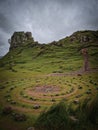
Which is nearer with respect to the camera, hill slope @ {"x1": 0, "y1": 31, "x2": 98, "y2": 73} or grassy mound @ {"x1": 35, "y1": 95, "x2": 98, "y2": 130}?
grassy mound @ {"x1": 35, "y1": 95, "x2": 98, "y2": 130}

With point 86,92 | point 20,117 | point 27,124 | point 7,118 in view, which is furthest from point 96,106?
point 86,92

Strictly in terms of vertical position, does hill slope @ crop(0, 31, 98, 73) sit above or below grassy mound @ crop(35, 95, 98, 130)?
above

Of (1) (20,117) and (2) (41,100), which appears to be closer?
(1) (20,117)

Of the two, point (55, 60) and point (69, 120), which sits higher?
point (55, 60)

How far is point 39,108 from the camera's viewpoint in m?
19.4

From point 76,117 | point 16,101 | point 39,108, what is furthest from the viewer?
point 16,101

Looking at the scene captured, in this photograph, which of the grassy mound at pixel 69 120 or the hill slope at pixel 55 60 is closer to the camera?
the grassy mound at pixel 69 120

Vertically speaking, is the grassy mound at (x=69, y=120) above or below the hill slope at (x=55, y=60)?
below

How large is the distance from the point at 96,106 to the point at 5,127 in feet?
33.5

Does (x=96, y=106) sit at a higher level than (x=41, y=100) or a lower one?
higher

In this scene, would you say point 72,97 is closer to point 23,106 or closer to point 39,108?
point 39,108

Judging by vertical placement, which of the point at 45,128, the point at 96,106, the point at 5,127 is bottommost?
the point at 5,127

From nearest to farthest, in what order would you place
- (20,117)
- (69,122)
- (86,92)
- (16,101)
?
1. (69,122)
2. (20,117)
3. (16,101)
4. (86,92)

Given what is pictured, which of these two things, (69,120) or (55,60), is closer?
(69,120)
